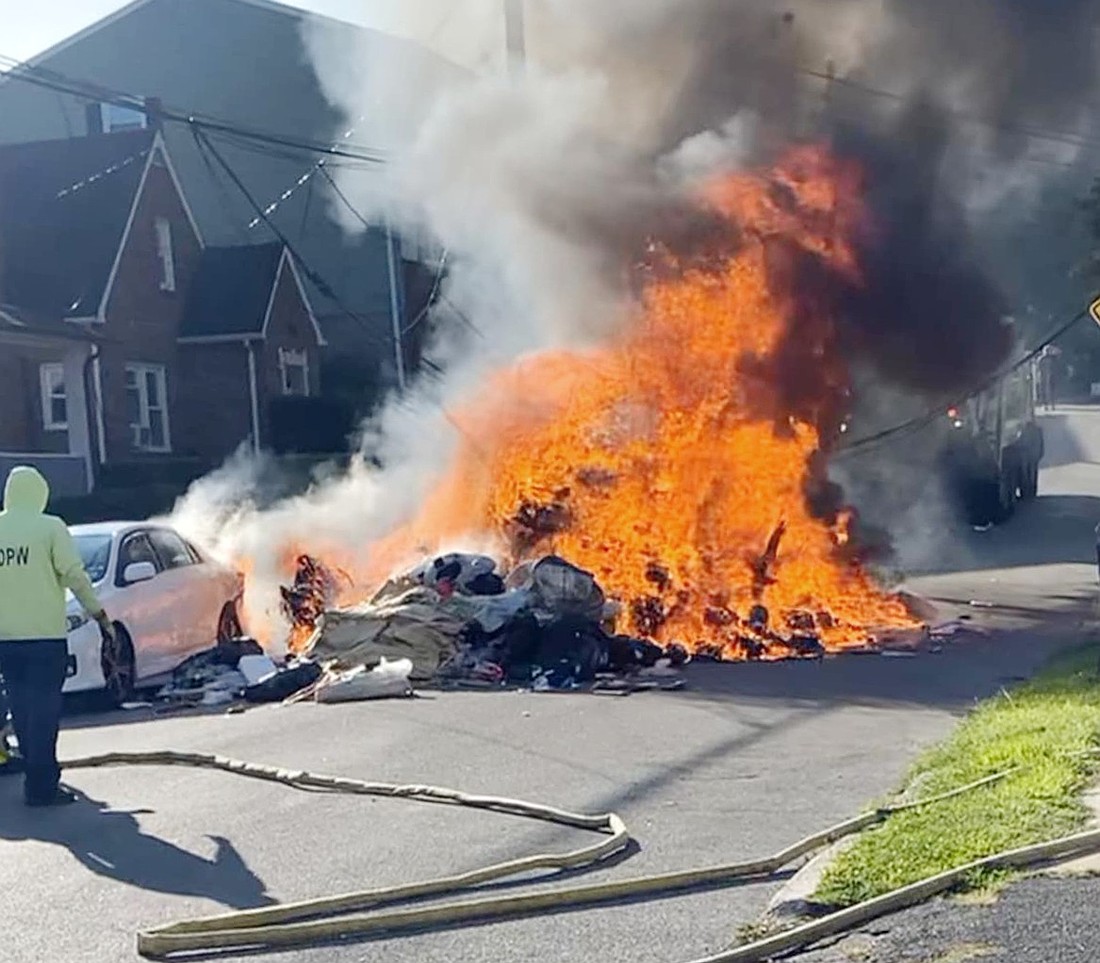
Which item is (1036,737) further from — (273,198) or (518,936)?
(273,198)

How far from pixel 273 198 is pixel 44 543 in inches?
1172

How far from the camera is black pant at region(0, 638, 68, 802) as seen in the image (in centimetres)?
866

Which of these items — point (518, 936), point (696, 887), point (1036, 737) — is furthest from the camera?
point (1036, 737)

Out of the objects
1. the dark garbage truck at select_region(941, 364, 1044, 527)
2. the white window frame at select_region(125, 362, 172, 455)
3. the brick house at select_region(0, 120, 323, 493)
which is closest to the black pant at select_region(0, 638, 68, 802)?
the brick house at select_region(0, 120, 323, 493)

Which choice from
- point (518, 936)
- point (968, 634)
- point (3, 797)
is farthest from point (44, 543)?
point (968, 634)

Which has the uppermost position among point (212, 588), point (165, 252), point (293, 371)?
point (165, 252)

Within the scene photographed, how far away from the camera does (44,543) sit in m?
8.97

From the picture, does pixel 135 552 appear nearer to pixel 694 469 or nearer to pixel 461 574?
pixel 461 574

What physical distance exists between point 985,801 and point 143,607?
8649 mm

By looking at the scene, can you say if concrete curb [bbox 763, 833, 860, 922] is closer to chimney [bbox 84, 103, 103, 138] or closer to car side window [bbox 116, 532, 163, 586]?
car side window [bbox 116, 532, 163, 586]

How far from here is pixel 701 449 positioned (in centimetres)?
1664

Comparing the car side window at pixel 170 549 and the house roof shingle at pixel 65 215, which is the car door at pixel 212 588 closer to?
the car side window at pixel 170 549

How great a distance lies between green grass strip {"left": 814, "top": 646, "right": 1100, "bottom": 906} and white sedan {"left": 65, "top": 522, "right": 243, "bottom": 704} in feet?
21.8

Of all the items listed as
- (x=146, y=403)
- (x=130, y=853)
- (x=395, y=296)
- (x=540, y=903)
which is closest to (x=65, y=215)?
(x=146, y=403)
